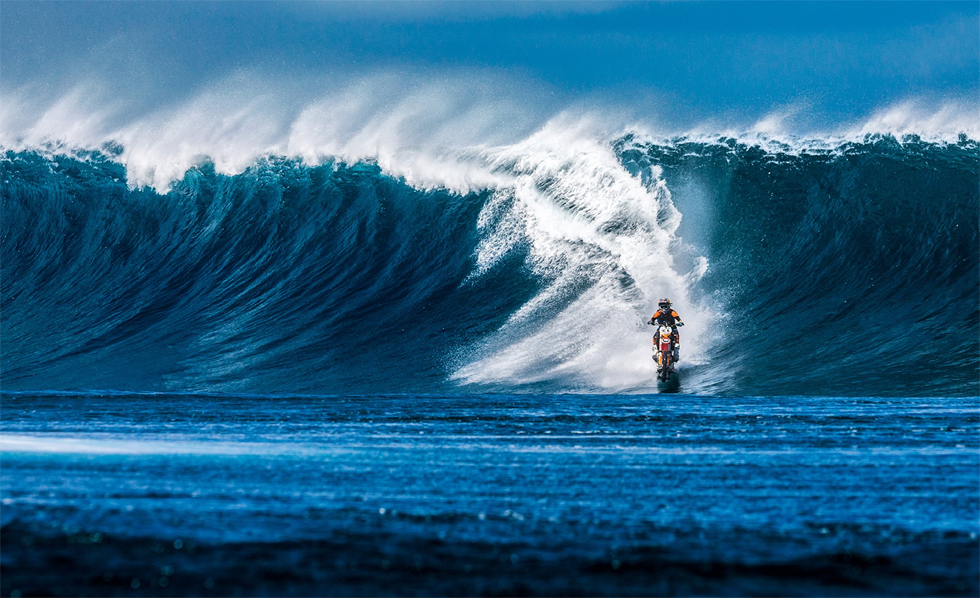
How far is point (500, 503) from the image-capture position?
475 cm

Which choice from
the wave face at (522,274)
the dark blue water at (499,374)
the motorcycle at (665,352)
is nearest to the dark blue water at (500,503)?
the dark blue water at (499,374)

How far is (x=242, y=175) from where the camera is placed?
17422 mm

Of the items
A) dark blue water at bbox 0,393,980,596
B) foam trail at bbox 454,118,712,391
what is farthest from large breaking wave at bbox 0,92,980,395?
dark blue water at bbox 0,393,980,596

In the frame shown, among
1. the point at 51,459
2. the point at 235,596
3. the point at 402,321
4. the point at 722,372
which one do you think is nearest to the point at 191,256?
the point at 402,321

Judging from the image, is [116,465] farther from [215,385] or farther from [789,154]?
Answer: [789,154]

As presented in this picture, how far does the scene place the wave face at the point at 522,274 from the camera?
10711 mm

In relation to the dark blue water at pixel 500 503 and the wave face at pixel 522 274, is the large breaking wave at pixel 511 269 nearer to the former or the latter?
the wave face at pixel 522 274

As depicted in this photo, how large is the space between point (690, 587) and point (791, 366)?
23.0ft

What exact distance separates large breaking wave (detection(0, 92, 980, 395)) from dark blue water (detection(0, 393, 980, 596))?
2890mm

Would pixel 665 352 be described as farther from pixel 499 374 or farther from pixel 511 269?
pixel 511 269

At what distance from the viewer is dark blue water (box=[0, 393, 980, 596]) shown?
3.64 m

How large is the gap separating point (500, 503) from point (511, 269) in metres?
8.89

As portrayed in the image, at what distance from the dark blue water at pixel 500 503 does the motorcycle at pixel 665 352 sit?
2243 mm

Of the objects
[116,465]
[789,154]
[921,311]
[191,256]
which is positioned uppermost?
[789,154]
